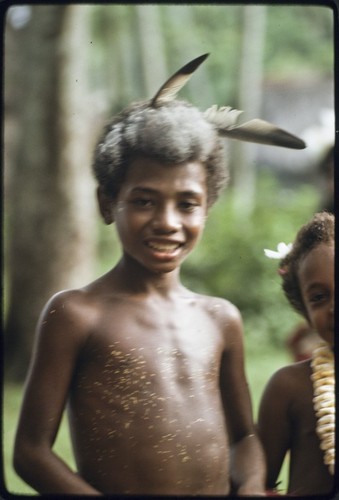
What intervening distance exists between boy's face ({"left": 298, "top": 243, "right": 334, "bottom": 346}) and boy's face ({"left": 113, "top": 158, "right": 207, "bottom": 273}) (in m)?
0.31

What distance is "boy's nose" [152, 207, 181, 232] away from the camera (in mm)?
1807

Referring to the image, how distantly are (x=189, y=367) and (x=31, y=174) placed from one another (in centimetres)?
348

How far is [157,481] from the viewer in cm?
177

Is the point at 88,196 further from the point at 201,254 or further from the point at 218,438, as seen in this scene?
the point at 218,438

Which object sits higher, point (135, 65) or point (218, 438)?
point (135, 65)

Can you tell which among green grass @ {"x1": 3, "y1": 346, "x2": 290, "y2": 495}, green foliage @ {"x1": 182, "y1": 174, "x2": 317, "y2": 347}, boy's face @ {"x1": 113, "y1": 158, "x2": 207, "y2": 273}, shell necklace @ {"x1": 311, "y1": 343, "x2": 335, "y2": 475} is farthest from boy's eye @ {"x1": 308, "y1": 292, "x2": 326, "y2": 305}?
green foliage @ {"x1": 182, "y1": 174, "x2": 317, "y2": 347}

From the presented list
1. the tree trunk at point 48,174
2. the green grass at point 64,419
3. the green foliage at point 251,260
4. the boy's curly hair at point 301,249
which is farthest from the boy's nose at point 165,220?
the tree trunk at point 48,174

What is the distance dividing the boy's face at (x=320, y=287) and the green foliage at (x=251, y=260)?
2553 millimetres

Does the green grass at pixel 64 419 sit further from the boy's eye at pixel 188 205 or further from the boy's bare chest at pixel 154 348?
the boy's eye at pixel 188 205

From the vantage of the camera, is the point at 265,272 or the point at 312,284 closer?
the point at 312,284

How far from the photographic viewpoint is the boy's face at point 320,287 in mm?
1951

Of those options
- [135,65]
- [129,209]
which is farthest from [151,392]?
[135,65]

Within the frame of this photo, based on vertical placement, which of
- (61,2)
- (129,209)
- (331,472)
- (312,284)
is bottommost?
(331,472)

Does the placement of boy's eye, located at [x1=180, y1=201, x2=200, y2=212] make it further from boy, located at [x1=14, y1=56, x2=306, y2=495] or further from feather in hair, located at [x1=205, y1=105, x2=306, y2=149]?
feather in hair, located at [x1=205, y1=105, x2=306, y2=149]
